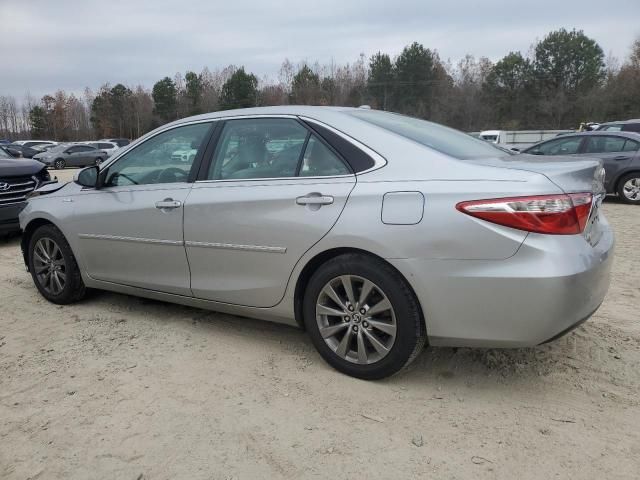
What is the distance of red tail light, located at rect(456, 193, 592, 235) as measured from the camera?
8.25ft

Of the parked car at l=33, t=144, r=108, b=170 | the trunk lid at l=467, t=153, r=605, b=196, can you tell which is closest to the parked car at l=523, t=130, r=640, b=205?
the trunk lid at l=467, t=153, r=605, b=196

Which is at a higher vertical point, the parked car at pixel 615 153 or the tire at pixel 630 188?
the parked car at pixel 615 153

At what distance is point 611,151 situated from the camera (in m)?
10.9

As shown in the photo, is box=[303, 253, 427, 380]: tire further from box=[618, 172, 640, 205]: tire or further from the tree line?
the tree line

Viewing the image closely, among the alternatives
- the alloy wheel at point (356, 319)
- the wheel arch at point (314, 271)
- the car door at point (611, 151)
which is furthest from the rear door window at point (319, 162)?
the car door at point (611, 151)

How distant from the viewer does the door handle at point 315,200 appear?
3.01 metres

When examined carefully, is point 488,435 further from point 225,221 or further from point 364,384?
point 225,221

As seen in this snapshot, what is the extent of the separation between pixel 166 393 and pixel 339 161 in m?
1.68

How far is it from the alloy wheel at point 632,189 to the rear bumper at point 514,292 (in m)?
9.23

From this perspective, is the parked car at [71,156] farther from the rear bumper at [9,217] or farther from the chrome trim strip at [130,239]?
the chrome trim strip at [130,239]

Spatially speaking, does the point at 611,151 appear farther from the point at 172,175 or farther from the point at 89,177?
the point at 89,177

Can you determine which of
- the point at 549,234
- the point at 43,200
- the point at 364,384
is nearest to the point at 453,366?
the point at 364,384

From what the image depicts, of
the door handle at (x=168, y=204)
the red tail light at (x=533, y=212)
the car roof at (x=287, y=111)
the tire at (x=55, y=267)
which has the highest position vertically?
the car roof at (x=287, y=111)

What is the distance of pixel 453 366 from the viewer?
3.28 m
